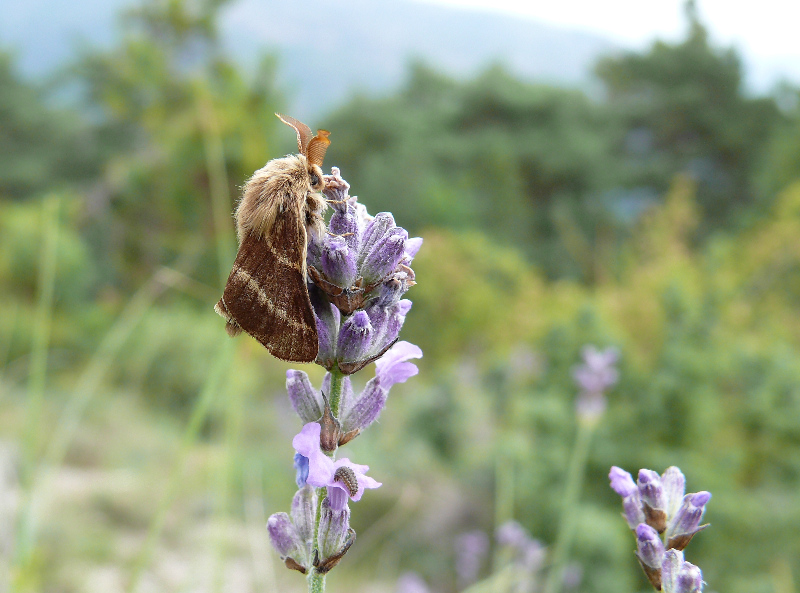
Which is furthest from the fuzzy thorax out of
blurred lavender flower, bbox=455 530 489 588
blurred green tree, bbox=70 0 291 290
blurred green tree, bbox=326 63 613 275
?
blurred green tree, bbox=326 63 613 275

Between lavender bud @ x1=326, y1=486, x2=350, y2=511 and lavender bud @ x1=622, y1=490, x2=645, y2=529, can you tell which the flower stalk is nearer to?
lavender bud @ x1=326, y1=486, x2=350, y2=511

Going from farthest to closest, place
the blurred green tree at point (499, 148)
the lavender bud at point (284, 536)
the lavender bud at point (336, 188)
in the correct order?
the blurred green tree at point (499, 148)
the lavender bud at point (336, 188)
the lavender bud at point (284, 536)

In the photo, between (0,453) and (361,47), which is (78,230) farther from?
(361,47)

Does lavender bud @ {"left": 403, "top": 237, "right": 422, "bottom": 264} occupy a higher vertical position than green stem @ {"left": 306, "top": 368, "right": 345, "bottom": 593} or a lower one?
higher

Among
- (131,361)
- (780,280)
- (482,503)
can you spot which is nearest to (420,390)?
(482,503)

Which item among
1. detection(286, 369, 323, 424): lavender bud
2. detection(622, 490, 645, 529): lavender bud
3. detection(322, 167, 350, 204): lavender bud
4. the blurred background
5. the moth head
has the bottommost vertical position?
detection(622, 490, 645, 529): lavender bud

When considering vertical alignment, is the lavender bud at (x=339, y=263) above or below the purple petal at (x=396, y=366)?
above

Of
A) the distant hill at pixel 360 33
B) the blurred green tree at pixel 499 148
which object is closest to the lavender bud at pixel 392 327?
the blurred green tree at pixel 499 148

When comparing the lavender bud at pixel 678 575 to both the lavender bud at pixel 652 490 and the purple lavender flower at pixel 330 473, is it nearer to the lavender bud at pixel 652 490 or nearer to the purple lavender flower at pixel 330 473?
the lavender bud at pixel 652 490
